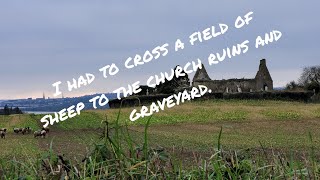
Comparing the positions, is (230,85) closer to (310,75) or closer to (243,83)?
(243,83)

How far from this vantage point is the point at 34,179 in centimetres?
289

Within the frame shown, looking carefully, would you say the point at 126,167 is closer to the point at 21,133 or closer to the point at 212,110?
the point at 21,133

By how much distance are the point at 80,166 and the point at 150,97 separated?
172ft

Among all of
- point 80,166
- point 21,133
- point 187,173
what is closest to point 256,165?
point 187,173

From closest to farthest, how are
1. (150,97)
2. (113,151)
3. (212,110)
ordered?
(113,151), (212,110), (150,97)

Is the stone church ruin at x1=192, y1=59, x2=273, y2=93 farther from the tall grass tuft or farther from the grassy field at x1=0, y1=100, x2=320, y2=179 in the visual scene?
the tall grass tuft

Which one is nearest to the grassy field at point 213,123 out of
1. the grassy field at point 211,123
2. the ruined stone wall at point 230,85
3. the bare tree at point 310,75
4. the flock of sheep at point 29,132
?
the grassy field at point 211,123

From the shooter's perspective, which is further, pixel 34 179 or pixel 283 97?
pixel 283 97

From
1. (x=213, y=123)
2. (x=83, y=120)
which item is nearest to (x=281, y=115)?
(x=213, y=123)

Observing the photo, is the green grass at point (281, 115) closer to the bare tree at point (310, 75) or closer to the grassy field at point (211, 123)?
the grassy field at point (211, 123)

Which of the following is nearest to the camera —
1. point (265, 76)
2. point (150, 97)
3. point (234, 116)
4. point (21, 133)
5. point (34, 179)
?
point (34, 179)

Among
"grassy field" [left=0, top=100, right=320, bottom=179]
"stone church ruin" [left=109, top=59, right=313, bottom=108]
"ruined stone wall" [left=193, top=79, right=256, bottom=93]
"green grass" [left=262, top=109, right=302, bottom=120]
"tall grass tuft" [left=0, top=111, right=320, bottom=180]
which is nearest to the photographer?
"tall grass tuft" [left=0, top=111, right=320, bottom=180]

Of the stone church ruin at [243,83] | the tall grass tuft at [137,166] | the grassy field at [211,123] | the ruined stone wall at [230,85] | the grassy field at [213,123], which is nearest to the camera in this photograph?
the tall grass tuft at [137,166]

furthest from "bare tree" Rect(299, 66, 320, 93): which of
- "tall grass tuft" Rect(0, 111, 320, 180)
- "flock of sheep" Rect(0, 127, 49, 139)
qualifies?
"tall grass tuft" Rect(0, 111, 320, 180)
